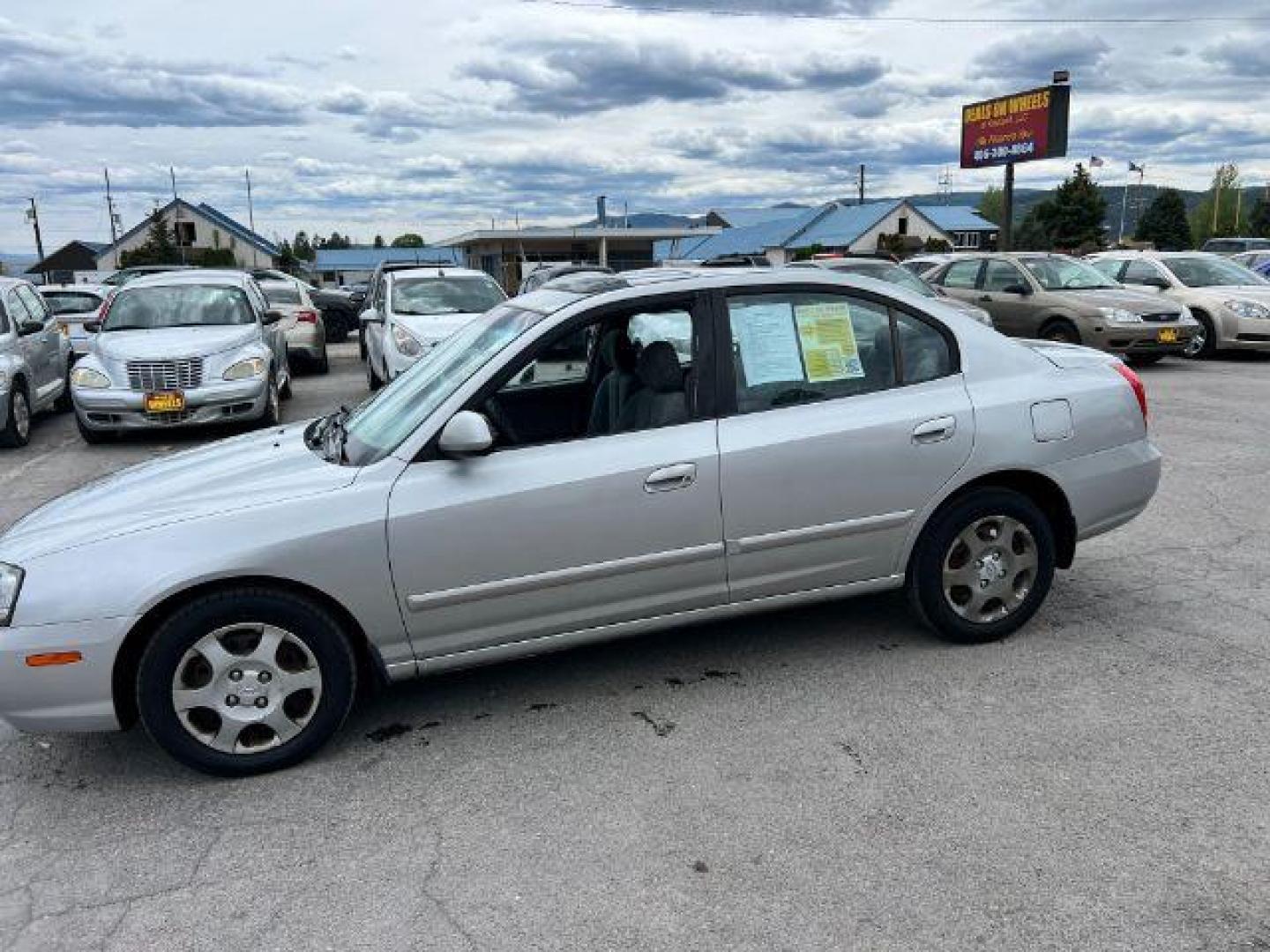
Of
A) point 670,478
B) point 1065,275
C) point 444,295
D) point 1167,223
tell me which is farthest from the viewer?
point 1167,223

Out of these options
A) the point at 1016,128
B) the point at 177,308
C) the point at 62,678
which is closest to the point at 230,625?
the point at 62,678

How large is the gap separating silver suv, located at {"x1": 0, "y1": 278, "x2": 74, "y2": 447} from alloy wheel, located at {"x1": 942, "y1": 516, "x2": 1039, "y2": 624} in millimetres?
9205

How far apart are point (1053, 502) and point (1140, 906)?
2.07 m

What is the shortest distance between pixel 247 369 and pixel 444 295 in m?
3.10

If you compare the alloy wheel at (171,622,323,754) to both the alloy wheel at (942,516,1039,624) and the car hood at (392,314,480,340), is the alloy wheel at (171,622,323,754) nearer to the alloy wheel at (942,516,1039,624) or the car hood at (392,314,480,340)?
the alloy wheel at (942,516,1039,624)

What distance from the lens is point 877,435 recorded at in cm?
388

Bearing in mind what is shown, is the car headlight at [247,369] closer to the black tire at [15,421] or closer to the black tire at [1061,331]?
the black tire at [15,421]

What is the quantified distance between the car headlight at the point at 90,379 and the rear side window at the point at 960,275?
11.3 m

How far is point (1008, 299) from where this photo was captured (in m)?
13.8

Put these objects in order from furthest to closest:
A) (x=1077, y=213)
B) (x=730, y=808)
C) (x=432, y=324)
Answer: (x=1077, y=213)
(x=432, y=324)
(x=730, y=808)

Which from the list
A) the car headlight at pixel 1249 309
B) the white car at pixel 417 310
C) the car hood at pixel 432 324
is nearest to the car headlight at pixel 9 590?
the white car at pixel 417 310

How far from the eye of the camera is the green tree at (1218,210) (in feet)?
306

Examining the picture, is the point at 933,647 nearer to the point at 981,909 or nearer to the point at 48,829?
the point at 981,909

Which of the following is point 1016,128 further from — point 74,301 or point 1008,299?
point 74,301
